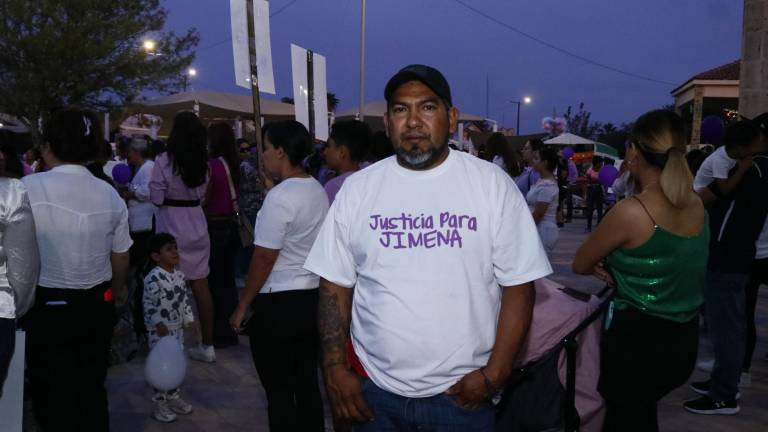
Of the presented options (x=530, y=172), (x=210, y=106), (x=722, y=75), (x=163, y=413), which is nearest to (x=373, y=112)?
(x=210, y=106)

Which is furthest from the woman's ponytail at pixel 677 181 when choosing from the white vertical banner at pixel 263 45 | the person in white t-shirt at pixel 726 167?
the white vertical banner at pixel 263 45

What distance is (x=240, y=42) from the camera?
595 centimetres

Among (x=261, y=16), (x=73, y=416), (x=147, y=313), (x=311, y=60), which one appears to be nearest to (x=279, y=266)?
(x=73, y=416)

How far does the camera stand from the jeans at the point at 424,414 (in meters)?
2.25

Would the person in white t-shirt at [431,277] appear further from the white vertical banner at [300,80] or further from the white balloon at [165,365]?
the white vertical banner at [300,80]

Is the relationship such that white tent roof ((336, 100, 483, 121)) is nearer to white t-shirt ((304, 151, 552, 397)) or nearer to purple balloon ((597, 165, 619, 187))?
purple balloon ((597, 165, 619, 187))

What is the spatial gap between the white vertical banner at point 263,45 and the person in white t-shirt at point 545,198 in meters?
2.66

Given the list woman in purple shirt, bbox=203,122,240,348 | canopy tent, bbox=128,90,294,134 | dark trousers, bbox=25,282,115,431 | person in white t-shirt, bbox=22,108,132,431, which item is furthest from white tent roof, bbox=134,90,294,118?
dark trousers, bbox=25,282,115,431

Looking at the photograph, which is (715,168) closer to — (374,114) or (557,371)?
(557,371)

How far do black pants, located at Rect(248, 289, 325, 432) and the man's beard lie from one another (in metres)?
1.52

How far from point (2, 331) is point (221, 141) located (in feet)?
13.4

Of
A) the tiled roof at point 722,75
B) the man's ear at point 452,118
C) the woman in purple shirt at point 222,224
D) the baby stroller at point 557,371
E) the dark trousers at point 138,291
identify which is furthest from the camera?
the tiled roof at point 722,75

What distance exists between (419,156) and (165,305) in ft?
11.7

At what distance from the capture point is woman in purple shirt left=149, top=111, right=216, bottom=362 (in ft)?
19.3
